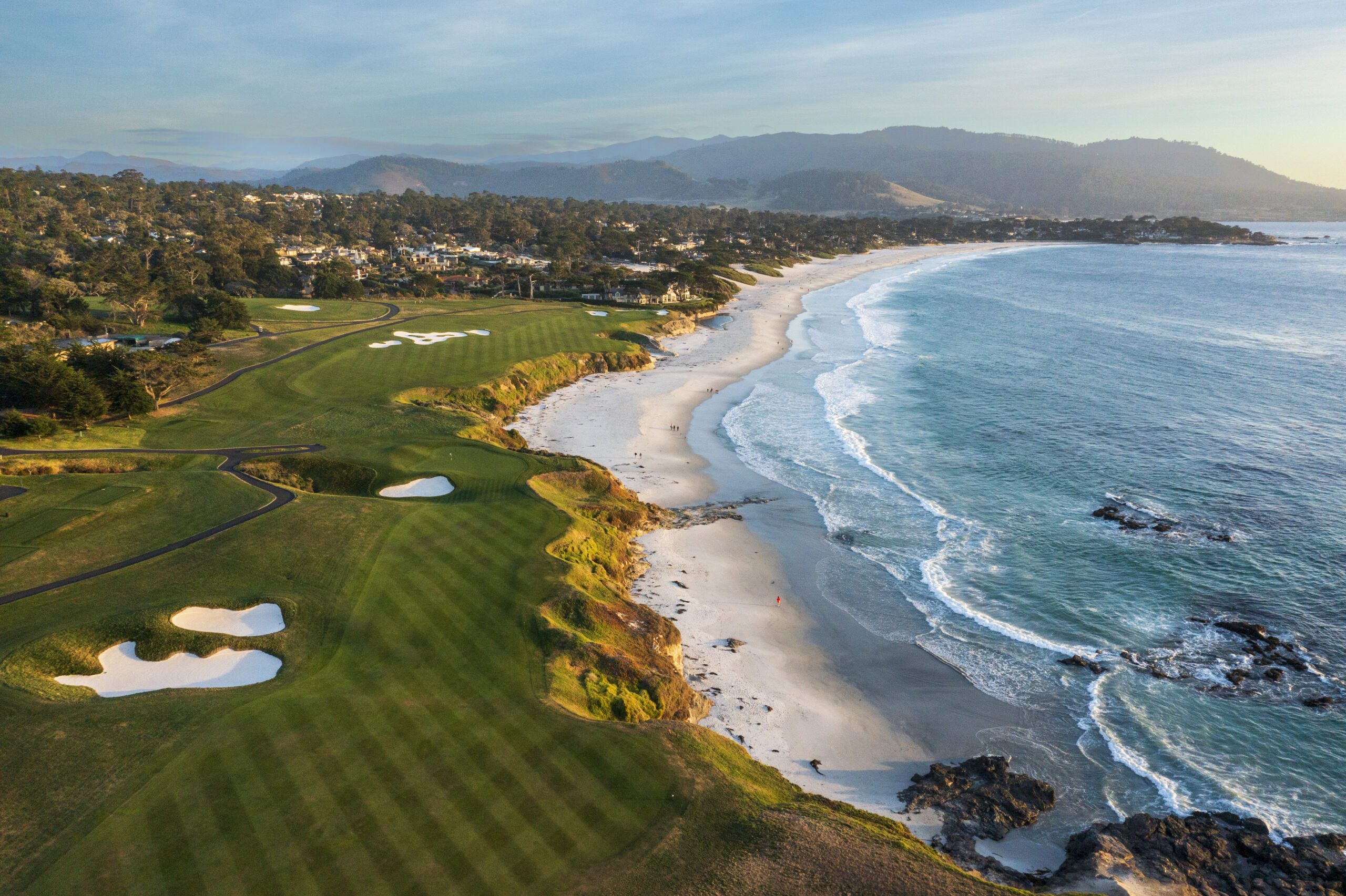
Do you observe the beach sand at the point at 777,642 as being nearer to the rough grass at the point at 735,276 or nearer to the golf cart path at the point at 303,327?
the golf cart path at the point at 303,327

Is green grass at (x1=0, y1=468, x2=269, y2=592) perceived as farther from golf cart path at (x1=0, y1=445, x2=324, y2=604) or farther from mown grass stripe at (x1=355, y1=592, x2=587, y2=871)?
mown grass stripe at (x1=355, y1=592, x2=587, y2=871)

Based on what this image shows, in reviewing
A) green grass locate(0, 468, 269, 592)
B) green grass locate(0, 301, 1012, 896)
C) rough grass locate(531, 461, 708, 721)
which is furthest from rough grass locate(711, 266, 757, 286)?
green grass locate(0, 301, 1012, 896)

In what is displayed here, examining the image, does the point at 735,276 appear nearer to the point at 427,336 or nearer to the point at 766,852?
the point at 427,336

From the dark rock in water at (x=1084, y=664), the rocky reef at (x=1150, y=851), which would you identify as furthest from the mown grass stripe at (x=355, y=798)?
the dark rock in water at (x=1084, y=664)

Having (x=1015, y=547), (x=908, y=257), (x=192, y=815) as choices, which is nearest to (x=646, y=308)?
(x=1015, y=547)

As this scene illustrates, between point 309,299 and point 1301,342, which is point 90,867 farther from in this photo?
point 1301,342

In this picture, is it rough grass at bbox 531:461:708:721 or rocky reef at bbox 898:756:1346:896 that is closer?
rocky reef at bbox 898:756:1346:896
